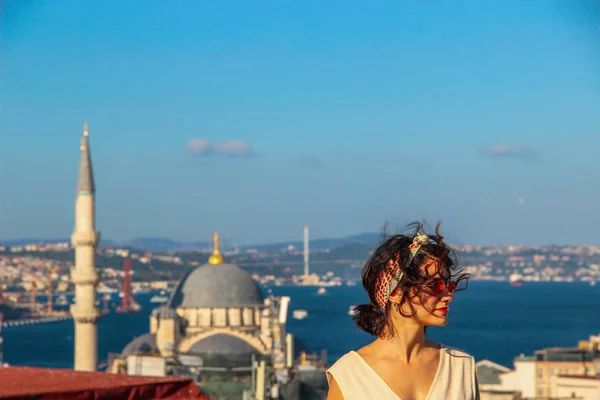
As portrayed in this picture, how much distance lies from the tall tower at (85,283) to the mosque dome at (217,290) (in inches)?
211

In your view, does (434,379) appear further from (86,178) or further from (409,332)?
(86,178)

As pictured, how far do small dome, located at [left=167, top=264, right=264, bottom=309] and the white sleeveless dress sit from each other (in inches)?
1321

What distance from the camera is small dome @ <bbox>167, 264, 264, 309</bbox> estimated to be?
36.5 meters

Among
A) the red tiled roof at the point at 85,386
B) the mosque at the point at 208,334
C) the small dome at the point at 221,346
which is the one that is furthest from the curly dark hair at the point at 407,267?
the small dome at the point at 221,346

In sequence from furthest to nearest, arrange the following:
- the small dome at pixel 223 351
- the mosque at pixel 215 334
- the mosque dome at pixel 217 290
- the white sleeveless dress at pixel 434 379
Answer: the mosque dome at pixel 217 290 → the small dome at pixel 223 351 → the mosque at pixel 215 334 → the white sleeveless dress at pixel 434 379

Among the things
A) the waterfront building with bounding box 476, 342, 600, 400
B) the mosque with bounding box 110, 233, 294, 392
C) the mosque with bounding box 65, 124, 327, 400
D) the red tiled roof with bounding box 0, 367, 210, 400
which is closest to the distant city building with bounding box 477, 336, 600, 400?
the waterfront building with bounding box 476, 342, 600, 400

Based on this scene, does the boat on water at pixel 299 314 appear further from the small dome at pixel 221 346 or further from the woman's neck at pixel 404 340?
the woman's neck at pixel 404 340

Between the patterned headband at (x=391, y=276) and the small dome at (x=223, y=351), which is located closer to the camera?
the patterned headband at (x=391, y=276)

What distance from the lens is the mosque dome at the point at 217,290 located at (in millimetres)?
36469

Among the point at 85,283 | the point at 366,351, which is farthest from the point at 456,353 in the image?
the point at 85,283

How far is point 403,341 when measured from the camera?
9.29 ft

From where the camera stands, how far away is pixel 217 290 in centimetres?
3653

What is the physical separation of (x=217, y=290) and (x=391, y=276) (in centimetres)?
3395

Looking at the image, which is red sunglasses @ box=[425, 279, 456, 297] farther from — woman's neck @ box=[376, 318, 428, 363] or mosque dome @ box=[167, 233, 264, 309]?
mosque dome @ box=[167, 233, 264, 309]
